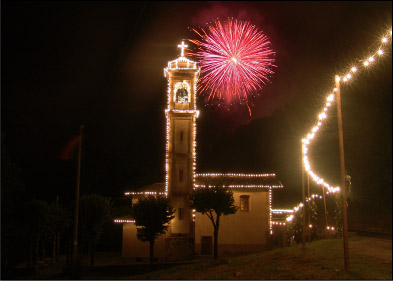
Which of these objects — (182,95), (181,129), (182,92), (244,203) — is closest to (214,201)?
(244,203)

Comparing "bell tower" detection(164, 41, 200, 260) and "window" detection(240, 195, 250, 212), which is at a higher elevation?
"bell tower" detection(164, 41, 200, 260)

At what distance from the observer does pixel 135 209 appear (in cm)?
3195

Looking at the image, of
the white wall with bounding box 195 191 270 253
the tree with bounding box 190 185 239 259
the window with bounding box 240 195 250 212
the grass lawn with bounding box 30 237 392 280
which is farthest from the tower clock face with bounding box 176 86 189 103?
the grass lawn with bounding box 30 237 392 280

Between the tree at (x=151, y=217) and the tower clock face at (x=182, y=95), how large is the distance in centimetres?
970

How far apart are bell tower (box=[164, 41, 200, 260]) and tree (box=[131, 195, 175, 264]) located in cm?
500

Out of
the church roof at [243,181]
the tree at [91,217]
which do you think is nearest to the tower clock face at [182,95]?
the church roof at [243,181]

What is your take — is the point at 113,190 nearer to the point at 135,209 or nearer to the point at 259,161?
the point at 259,161

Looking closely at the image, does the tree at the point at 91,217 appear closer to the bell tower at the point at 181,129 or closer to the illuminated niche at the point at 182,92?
the bell tower at the point at 181,129

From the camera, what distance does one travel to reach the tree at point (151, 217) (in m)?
31.0

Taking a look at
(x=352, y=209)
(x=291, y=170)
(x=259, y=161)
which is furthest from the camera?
(x=259, y=161)

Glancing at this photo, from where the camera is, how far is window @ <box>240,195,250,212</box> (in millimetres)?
37250

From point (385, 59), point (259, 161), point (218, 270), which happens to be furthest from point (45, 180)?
point (385, 59)

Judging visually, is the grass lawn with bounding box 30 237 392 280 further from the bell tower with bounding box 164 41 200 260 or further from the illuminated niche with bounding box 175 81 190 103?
the illuminated niche with bounding box 175 81 190 103

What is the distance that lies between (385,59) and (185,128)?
64.3 feet
